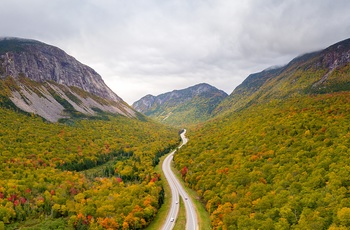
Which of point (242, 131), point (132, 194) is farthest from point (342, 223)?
point (242, 131)

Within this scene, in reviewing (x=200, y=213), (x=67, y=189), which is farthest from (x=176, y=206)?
(x=67, y=189)

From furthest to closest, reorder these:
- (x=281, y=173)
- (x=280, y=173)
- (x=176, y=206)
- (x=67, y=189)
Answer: (x=67, y=189) < (x=176, y=206) < (x=280, y=173) < (x=281, y=173)

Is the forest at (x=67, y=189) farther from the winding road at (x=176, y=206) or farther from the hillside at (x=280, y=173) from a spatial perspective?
the hillside at (x=280, y=173)

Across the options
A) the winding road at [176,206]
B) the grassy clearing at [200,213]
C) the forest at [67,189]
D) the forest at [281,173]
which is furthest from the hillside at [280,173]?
the forest at [67,189]

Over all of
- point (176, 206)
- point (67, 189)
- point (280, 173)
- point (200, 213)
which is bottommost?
point (200, 213)

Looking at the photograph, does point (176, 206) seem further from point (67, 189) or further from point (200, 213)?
point (67, 189)

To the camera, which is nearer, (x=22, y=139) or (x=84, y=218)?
(x=84, y=218)

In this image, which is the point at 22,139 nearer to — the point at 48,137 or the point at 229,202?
the point at 48,137

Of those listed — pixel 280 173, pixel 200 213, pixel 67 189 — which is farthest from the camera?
pixel 67 189

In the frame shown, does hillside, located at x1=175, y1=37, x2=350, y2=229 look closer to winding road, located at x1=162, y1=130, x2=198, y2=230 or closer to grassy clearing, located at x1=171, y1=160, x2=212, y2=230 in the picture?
grassy clearing, located at x1=171, y1=160, x2=212, y2=230
